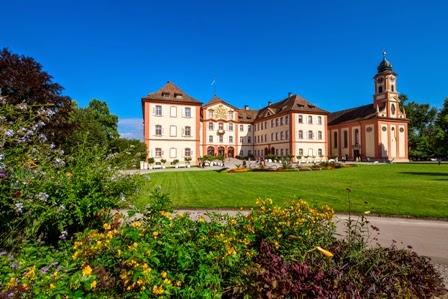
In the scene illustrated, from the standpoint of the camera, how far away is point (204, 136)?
55.9 m

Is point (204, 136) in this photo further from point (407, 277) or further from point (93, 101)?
point (407, 277)

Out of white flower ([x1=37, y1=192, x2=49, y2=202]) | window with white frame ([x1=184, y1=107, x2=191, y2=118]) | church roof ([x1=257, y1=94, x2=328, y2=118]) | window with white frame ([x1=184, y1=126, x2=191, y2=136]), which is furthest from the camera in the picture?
church roof ([x1=257, y1=94, x2=328, y2=118])

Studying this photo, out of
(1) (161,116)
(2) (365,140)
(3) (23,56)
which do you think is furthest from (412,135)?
(3) (23,56)

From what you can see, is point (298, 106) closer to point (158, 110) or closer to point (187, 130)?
point (187, 130)

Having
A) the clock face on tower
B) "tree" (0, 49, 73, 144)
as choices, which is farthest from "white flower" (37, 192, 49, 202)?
the clock face on tower

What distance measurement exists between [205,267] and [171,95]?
42678 mm

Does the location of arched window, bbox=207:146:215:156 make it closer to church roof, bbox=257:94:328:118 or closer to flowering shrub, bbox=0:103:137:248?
church roof, bbox=257:94:328:118

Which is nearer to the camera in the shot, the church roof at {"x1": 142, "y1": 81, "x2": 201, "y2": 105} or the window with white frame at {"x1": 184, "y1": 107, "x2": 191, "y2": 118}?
the church roof at {"x1": 142, "y1": 81, "x2": 201, "y2": 105}

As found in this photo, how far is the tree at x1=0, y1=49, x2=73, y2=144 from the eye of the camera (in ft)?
41.6

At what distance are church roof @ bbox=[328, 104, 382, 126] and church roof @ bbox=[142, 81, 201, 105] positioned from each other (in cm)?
3496

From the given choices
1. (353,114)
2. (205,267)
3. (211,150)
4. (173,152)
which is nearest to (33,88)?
(205,267)

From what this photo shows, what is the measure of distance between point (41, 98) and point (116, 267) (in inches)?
525

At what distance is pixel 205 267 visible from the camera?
2.73 metres

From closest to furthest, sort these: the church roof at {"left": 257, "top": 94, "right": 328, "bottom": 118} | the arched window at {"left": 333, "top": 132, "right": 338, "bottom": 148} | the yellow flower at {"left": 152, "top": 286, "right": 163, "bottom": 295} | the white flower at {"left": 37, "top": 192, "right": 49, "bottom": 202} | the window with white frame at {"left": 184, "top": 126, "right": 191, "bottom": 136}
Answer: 1. the yellow flower at {"left": 152, "top": 286, "right": 163, "bottom": 295}
2. the white flower at {"left": 37, "top": 192, "right": 49, "bottom": 202}
3. the window with white frame at {"left": 184, "top": 126, "right": 191, "bottom": 136}
4. the church roof at {"left": 257, "top": 94, "right": 328, "bottom": 118}
5. the arched window at {"left": 333, "top": 132, "right": 338, "bottom": 148}
